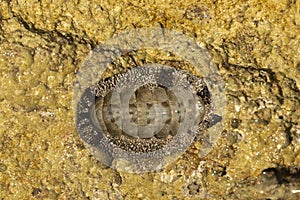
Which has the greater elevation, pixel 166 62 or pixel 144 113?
pixel 166 62

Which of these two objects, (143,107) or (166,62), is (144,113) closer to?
(143,107)

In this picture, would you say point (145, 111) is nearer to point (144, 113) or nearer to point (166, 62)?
point (144, 113)

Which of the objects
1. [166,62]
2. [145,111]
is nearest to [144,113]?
[145,111]

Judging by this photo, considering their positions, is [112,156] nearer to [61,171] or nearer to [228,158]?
[61,171]

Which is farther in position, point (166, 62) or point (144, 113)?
point (166, 62)

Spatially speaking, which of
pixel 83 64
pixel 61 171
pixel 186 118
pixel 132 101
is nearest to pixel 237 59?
pixel 186 118
